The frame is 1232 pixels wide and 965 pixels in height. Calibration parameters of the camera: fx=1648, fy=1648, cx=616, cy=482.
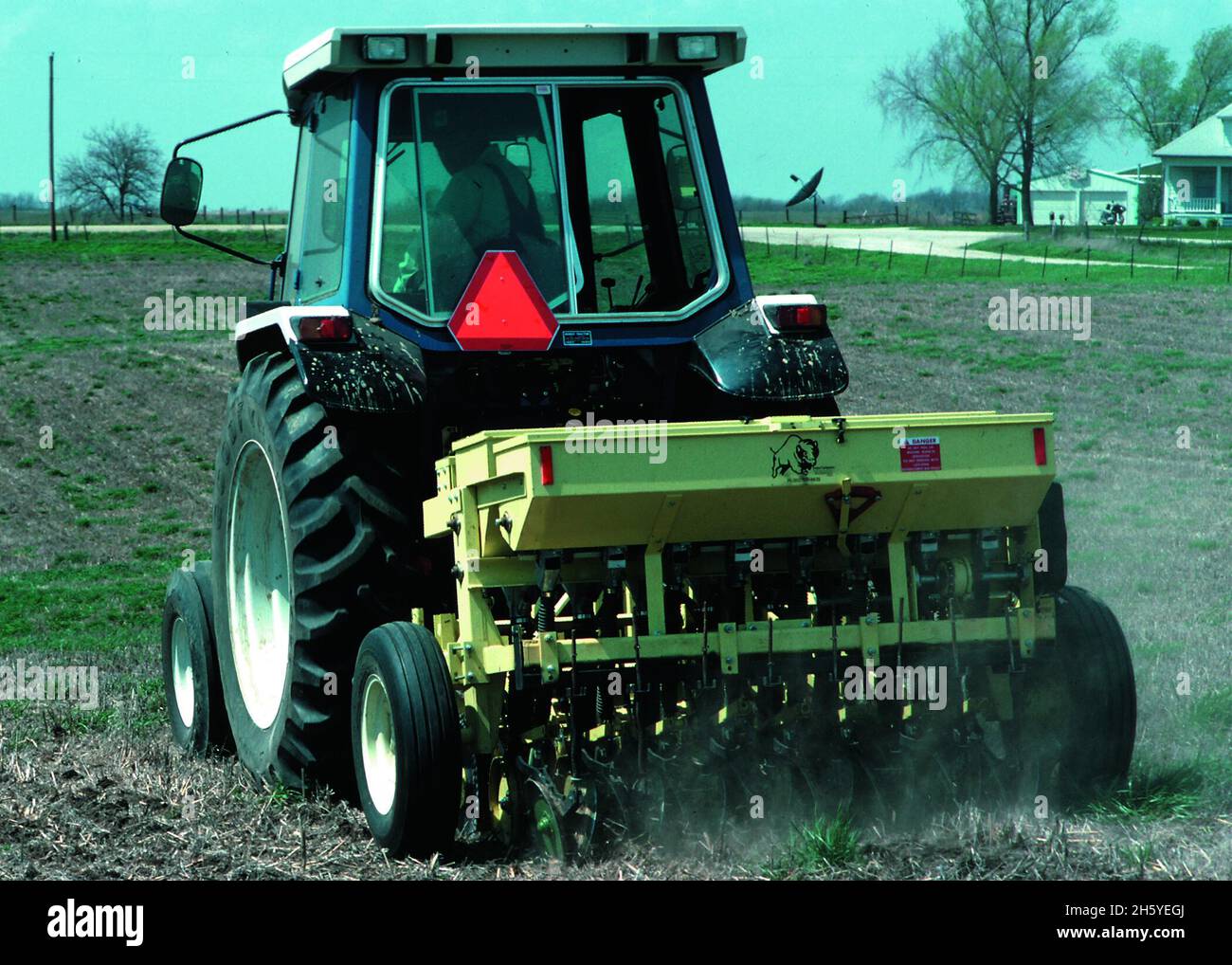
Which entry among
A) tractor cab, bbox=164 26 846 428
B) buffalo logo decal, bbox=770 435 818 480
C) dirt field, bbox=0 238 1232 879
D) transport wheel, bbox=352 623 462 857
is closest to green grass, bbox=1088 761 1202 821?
dirt field, bbox=0 238 1232 879

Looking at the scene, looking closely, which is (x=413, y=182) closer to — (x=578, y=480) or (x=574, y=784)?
(x=578, y=480)

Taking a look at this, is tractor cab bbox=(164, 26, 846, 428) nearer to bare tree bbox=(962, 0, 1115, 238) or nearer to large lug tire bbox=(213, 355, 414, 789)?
large lug tire bbox=(213, 355, 414, 789)

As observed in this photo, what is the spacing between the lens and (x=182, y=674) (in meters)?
7.17

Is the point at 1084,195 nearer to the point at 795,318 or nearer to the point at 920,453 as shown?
the point at 795,318

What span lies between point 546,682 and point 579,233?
2.00 metres

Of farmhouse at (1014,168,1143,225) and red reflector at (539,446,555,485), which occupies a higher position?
farmhouse at (1014,168,1143,225)

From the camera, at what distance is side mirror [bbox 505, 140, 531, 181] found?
19.6ft

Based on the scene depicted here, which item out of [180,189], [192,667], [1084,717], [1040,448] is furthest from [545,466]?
[192,667]

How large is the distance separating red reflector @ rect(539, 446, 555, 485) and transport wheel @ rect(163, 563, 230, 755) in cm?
266

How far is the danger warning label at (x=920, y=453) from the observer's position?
193 inches

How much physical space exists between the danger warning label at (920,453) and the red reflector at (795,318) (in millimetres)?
1148

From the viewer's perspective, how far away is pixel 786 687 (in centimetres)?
508
